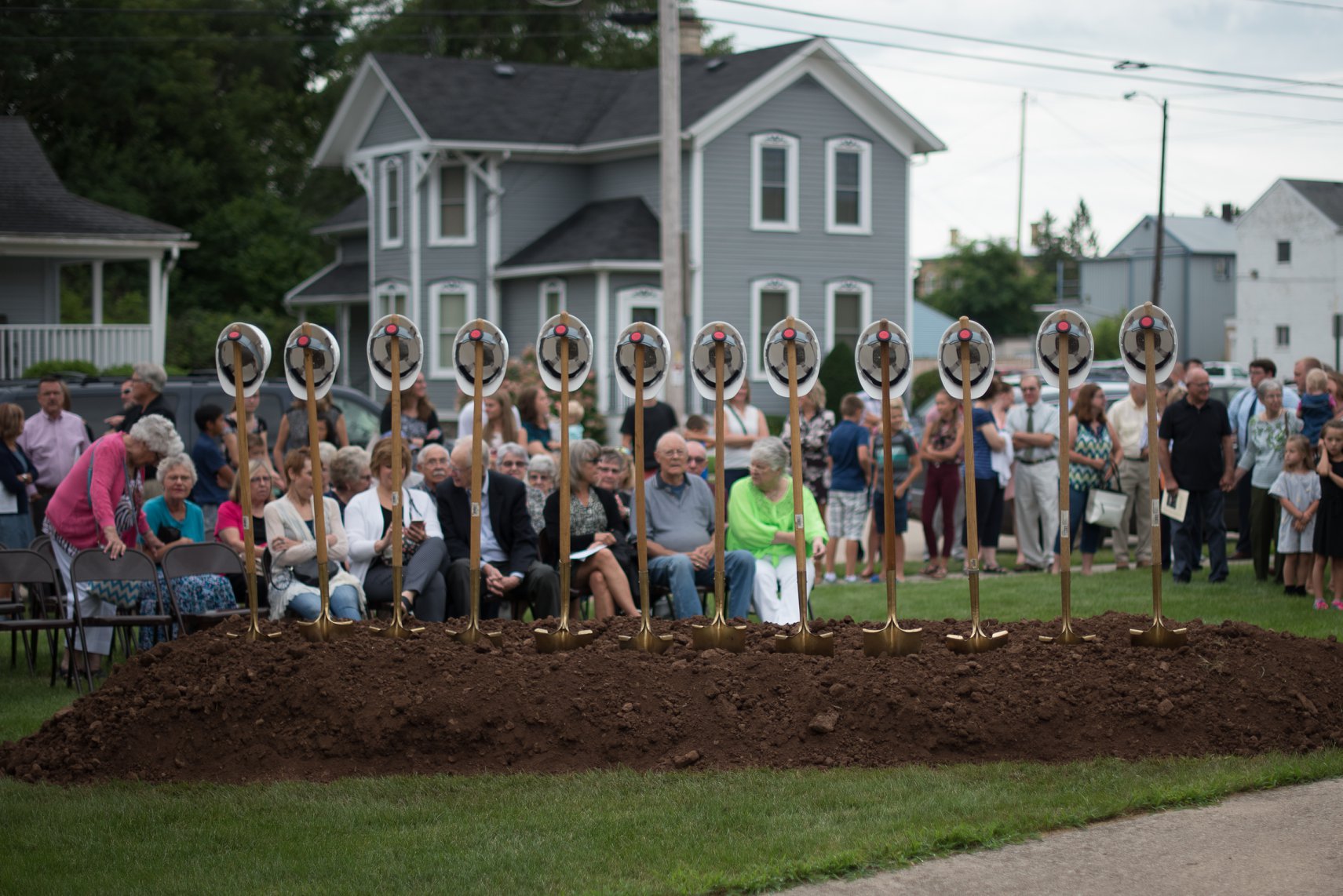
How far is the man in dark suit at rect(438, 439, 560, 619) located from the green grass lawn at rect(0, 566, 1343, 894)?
327 centimetres

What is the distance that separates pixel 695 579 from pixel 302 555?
2631 millimetres

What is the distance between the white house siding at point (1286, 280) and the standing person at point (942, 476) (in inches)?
1946

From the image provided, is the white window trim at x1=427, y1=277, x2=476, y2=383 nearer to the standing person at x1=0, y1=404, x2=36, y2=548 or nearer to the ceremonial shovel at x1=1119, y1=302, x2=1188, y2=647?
the standing person at x1=0, y1=404, x2=36, y2=548

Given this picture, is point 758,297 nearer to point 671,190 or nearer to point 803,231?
point 803,231

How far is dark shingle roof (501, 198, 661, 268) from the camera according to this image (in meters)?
32.2

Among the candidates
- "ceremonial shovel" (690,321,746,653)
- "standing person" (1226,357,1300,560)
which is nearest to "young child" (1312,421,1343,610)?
"standing person" (1226,357,1300,560)

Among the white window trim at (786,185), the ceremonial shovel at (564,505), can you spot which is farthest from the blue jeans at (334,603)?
the white window trim at (786,185)

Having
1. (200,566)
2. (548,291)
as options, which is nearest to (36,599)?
(200,566)

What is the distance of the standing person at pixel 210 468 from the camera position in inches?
513

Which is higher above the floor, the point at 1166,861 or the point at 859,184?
the point at 859,184

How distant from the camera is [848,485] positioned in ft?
47.5

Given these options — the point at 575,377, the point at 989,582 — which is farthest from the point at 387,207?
the point at 575,377

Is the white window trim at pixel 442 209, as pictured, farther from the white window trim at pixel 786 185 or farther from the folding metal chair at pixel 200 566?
the folding metal chair at pixel 200 566

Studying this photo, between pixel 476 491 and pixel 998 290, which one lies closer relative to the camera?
pixel 476 491
